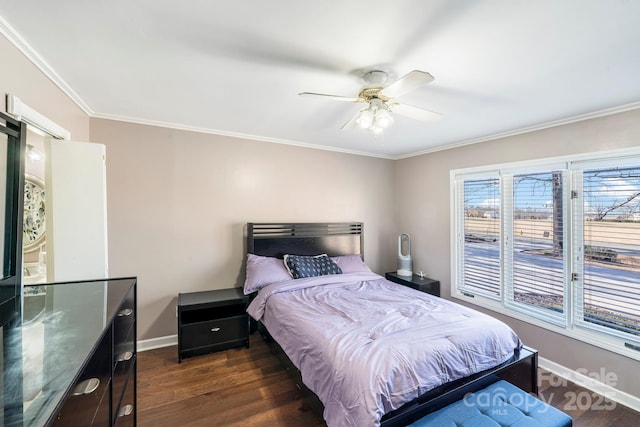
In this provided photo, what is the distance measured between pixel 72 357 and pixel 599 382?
12.1ft

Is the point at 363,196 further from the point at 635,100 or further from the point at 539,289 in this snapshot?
the point at 635,100

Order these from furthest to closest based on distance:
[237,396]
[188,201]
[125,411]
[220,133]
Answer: [220,133] < [188,201] < [237,396] < [125,411]

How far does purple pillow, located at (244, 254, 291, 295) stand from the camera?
3.01m

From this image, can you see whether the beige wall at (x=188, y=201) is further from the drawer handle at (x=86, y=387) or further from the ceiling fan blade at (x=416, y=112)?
the drawer handle at (x=86, y=387)

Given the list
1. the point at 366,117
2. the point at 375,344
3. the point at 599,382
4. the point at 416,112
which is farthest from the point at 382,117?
the point at 599,382

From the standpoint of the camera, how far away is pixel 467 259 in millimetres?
3564

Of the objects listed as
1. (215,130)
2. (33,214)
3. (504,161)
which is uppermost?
(215,130)

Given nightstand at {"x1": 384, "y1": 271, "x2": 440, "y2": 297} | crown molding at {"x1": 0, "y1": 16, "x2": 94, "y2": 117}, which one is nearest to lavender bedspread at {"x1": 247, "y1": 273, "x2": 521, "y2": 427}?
nightstand at {"x1": 384, "y1": 271, "x2": 440, "y2": 297}

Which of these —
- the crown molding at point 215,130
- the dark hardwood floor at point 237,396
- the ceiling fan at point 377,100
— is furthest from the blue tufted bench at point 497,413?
the crown molding at point 215,130

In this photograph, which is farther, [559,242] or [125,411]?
[559,242]

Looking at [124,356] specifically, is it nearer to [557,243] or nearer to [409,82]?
[409,82]

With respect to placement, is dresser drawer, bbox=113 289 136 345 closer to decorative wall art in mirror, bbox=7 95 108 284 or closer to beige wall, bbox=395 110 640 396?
decorative wall art in mirror, bbox=7 95 108 284

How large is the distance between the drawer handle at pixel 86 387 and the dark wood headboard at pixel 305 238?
2.32m

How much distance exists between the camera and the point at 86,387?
0.92 meters
